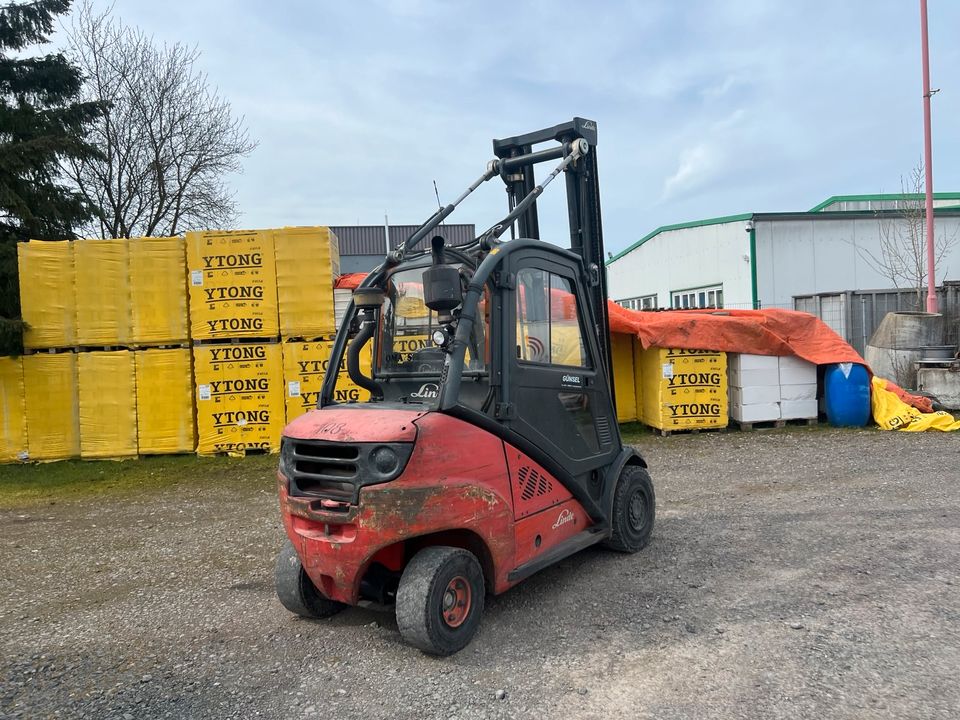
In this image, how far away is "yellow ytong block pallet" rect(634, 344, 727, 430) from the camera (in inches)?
453

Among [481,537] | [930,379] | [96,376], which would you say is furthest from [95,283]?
[930,379]

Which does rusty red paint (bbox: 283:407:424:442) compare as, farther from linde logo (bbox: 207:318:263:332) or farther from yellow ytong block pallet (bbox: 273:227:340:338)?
linde logo (bbox: 207:318:263:332)

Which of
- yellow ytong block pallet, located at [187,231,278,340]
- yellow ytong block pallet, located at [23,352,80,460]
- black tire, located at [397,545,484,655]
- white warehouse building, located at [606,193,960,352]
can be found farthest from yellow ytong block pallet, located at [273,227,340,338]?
white warehouse building, located at [606,193,960,352]

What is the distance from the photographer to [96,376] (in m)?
10.8

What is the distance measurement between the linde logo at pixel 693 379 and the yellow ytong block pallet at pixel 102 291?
29.1 ft

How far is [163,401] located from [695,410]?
862 cm

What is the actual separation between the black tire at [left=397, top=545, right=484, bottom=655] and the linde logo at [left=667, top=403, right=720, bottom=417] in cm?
806

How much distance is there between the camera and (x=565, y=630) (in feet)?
14.2

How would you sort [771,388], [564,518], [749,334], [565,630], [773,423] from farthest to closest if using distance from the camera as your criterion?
[773,423]
[771,388]
[749,334]
[564,518]
[565,630]

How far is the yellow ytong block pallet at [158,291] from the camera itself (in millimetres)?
10828

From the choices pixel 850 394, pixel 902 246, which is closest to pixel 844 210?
pixel 902 246

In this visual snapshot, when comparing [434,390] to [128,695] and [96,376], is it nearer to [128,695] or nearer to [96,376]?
[128,695]

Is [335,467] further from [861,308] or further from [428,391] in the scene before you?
[861,308]

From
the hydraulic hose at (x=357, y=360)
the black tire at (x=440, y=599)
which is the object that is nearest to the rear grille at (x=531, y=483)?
the black tire at (x=440, y=599)
